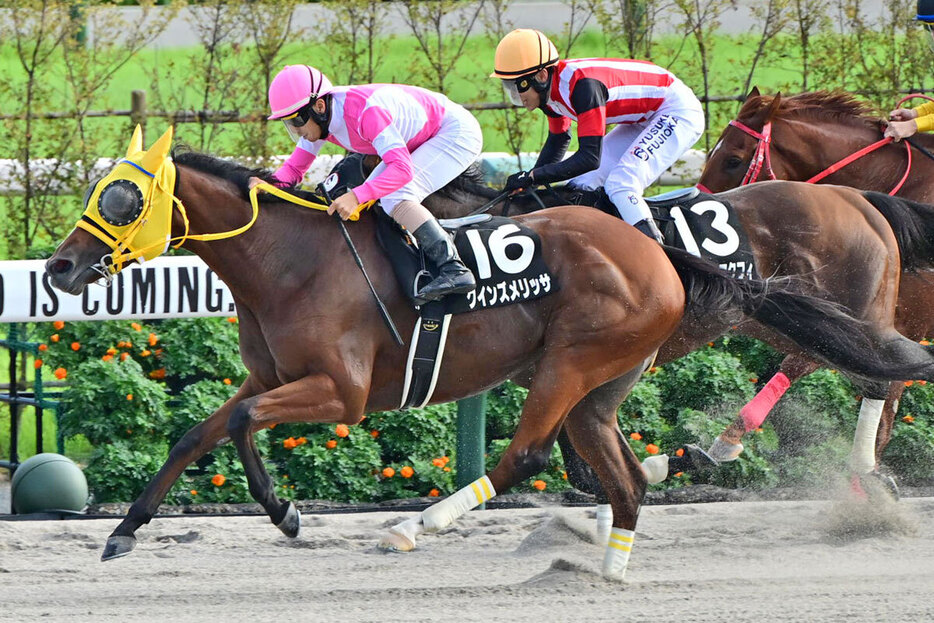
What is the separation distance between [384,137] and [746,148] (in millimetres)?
2367

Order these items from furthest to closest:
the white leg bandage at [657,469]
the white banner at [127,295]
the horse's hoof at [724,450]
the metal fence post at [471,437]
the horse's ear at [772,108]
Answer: the horse's ear at [772,108]
the metal fence post at [471,437]
the horse's hoof at [724,450]
the white banner at [127,295]
the white leg bandage at [657,469]

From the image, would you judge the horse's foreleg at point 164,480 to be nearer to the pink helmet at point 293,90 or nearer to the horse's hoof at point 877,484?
the pink helmet at point 293,90

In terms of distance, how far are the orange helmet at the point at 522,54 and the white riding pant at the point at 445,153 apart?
0.90 feet

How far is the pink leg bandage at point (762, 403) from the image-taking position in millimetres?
5844

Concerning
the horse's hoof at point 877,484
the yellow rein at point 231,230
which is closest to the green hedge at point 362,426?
the horse's hoof at point 877,484

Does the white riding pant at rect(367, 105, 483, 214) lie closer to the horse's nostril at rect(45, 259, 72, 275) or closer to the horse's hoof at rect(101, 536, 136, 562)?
the horse's nostril at rect(45, 259, 72, 275)

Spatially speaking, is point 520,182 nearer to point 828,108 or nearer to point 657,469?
point 657,469

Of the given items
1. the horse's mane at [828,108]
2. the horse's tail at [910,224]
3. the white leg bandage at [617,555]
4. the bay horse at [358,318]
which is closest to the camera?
the bay horse at [358,318]

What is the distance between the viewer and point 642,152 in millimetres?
5336

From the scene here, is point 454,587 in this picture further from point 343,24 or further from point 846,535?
point 343,24

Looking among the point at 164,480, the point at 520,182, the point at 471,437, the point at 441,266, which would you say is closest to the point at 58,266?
the point at 164,480

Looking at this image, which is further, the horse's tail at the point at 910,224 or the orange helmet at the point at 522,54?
the horse's tail at the point at 910,224

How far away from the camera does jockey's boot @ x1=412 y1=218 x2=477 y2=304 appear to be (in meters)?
4.43

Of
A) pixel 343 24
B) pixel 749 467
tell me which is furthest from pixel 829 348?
pixel 343 24
